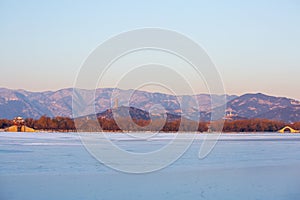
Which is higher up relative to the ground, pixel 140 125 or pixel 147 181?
pixel 140 125

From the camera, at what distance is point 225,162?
52.9 feet

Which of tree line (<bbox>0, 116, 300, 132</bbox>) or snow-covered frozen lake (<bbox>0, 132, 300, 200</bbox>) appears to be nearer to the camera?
snow-covered frozen lake (<bbox>0, 132, 300, 200</bbox>)

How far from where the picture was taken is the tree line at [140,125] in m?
74.2

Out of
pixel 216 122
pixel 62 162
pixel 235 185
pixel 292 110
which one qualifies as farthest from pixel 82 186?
pixel 292 110

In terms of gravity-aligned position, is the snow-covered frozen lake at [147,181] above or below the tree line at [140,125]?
below

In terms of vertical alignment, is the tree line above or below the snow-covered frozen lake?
above

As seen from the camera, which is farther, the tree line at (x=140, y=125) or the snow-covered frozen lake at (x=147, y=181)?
the tree line at (x=140, y=125)

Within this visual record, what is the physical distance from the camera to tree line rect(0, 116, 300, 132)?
74188 millimetres

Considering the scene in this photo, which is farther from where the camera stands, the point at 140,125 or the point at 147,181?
the point at 140,125

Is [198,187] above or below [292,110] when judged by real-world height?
below

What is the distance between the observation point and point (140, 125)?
249 ft

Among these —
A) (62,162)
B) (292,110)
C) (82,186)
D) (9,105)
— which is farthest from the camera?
(9,105)

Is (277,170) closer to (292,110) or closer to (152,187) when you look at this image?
(152,187)

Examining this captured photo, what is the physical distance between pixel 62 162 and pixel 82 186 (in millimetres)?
A: 5186
